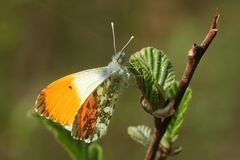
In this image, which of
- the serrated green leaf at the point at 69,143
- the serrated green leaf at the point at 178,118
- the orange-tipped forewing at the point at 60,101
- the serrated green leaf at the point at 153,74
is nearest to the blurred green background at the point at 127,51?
the orange-tipped forewing at the point at 60,101

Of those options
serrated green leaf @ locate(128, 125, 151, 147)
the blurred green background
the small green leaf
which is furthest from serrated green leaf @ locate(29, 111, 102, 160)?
the blurred green background

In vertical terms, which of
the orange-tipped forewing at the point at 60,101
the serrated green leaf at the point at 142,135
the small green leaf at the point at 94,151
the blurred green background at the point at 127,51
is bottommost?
the blurred green background at the point at 127,51

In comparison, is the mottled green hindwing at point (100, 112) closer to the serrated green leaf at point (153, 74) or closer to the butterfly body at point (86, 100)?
the butterfly body at point (86, 100)

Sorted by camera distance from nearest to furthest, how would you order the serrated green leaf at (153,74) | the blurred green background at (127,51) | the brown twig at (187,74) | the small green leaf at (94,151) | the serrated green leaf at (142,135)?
the brown twig at (187,74) < the serrated green leaf at (153,74) < the serrated green leaf at (142,135) < the small green leaf at (94,151) < the blurred green background at (127,51)

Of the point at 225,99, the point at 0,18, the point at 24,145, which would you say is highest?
the point at 0,18

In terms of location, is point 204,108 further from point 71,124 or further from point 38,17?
point 71,124

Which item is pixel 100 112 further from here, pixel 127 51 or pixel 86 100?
pixel 127 51

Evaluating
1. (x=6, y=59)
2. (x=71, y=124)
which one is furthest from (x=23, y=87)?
(x=71, y=124)
